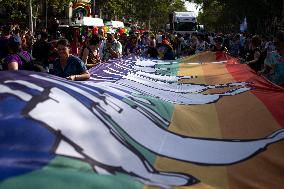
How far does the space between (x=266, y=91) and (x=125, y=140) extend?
428cm

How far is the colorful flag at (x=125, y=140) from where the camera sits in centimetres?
351

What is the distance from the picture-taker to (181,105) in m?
6.43

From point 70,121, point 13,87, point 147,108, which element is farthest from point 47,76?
point 147,108

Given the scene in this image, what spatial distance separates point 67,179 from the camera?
337 cm

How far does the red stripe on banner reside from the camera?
6.57 meters

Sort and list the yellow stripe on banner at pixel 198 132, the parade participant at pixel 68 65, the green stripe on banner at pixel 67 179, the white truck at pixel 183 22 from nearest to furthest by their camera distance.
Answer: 1. the green stripe on banner at pixel 67 179
2. the yellow stripe on banner at pixel 198 132
3. the parade participant at pixel 68 65
4. the white truck at pixel 183 22

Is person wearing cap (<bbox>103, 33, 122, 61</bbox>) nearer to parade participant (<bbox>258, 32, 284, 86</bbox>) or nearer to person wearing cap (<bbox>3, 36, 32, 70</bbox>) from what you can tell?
parade participant (<bbox>258, 32, 284, 86</bbox>)

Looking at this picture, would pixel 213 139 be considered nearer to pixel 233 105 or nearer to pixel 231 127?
pixel 231 127

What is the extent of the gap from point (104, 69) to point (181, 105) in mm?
4914

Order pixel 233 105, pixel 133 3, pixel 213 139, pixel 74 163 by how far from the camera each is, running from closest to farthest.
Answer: pixel 74 163, pixel 213 139, pixel 233 105, pixel 133 3

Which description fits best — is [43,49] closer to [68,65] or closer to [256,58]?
[256,58]

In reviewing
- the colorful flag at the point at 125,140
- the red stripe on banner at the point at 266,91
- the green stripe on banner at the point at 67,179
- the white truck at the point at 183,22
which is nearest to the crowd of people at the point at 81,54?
the red stripe on banner at the point at 266,91

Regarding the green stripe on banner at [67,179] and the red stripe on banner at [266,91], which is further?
the red stripe on banner at [266,91]

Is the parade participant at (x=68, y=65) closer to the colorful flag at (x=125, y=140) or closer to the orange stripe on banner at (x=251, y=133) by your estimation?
the colorful flag at (x=125, y=140)
